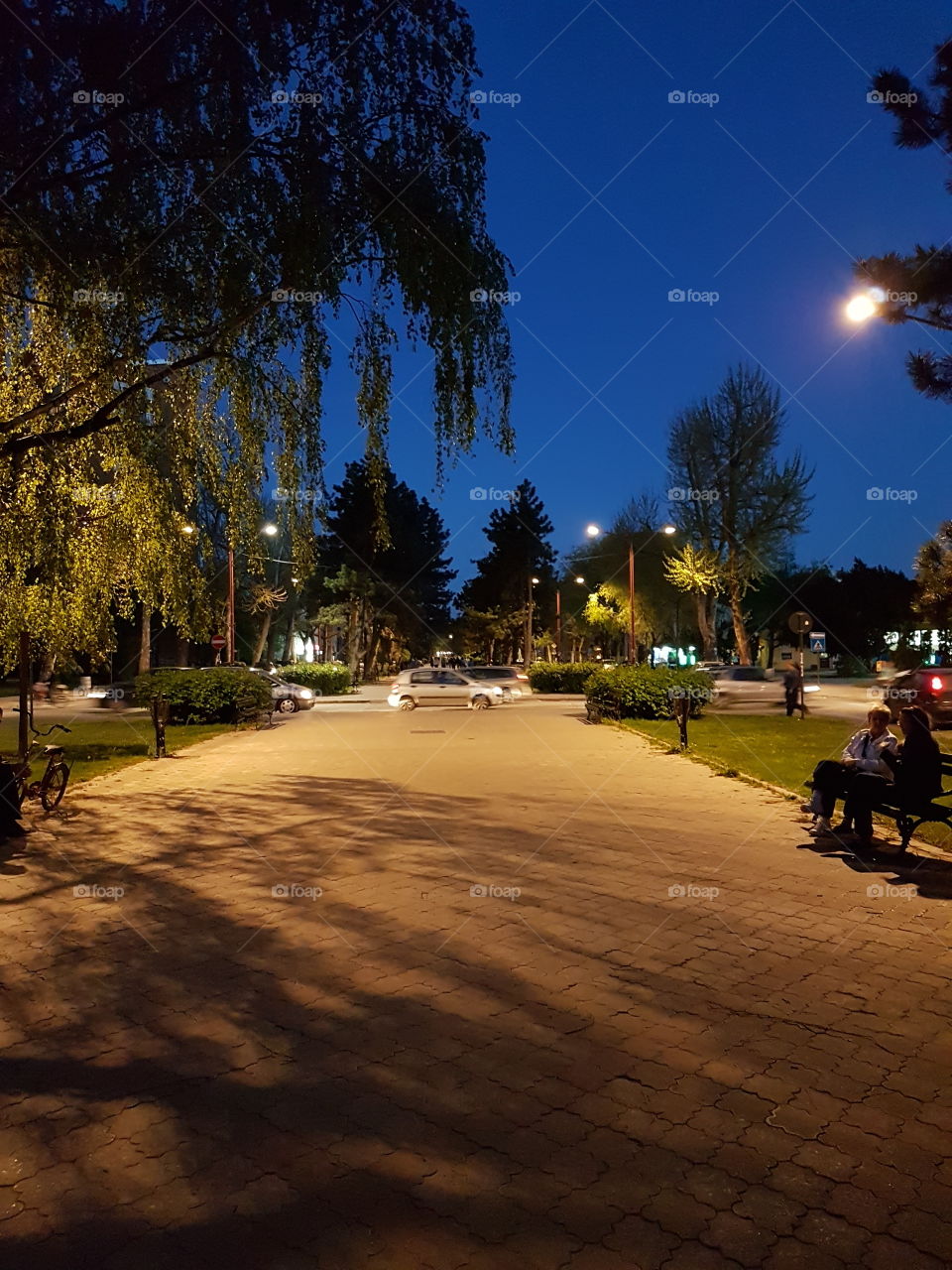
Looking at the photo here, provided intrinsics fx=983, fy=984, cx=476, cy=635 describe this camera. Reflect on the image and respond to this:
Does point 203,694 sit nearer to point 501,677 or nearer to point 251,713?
point 251,713

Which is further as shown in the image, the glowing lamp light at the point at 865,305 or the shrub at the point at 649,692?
the shrub at the point at 649,692

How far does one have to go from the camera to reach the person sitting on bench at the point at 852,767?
9.41 metres

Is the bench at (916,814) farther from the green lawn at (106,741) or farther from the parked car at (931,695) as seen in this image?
the parked car at (931,695)

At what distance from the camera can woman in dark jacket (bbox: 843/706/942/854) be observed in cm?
873

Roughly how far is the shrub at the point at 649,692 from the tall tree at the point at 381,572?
94.5 feet

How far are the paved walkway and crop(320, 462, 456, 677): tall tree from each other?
48999 millimetres

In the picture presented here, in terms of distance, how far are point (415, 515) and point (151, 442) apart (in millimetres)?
64880

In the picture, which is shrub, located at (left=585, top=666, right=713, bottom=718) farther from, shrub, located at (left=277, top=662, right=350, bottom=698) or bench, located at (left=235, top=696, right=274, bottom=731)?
shrub, located at (left=277, top=662, right=350, bottom=698)

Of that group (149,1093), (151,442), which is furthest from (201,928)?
(151,442)

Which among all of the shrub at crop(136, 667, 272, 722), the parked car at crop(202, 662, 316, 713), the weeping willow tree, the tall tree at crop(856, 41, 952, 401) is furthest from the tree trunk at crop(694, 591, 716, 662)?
the weeping willow tree

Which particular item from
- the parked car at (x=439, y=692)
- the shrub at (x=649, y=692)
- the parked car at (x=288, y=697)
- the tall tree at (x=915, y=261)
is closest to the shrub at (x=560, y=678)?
the parked car at (x=439, y=692)

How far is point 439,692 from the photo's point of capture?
128 feet

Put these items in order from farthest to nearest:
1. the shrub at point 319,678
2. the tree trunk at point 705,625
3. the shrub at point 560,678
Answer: the tree trunk at point 705,625 < the shrub at point 560,678 < the shrub at point 319,678

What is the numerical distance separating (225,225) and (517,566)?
78.6 metres
